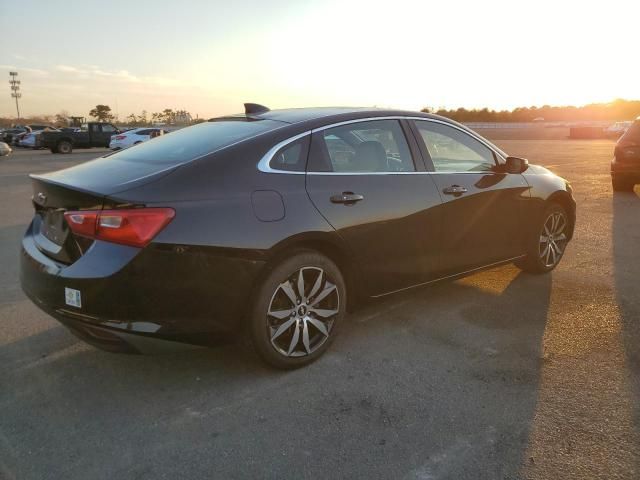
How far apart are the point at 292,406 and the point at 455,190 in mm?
2128

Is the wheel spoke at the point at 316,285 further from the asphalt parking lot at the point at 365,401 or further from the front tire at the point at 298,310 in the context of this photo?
the asphalt parking lot at the point at 365,401

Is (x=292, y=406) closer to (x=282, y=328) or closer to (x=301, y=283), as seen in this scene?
(x=282, y=328)

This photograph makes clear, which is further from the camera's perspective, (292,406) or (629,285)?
(629,285)

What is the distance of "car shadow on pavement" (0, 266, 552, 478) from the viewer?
8.16 ft

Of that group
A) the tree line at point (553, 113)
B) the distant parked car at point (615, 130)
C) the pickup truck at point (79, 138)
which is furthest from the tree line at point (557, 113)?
the pickup truck at point (79, 138)

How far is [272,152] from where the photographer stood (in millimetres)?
3250

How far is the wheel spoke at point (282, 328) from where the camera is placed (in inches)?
127

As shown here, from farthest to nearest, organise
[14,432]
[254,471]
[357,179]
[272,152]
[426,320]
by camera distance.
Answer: [426,320] < [357,179] < [272,152] < [14,432] < [254,471]

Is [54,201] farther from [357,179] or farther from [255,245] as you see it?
[357,179]

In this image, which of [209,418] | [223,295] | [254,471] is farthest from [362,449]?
[223,295]

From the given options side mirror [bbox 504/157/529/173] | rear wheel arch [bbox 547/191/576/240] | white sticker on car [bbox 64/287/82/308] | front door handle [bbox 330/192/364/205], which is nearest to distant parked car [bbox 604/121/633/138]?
rear wheel arch [bbox 547/191/576/240]

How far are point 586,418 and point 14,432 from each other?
3.00 metres

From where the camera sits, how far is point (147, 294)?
2.75 meters

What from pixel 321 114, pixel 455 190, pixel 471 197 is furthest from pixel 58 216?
pixel 471 197
